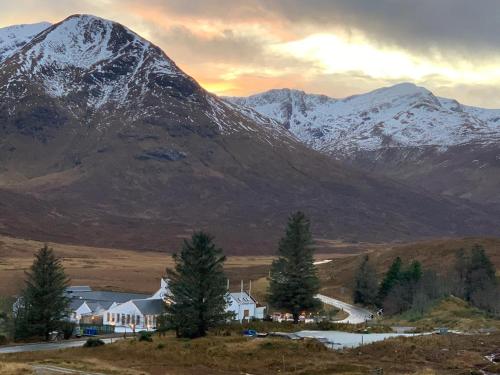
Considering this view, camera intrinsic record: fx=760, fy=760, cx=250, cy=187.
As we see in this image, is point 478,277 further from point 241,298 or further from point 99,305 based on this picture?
point 99,305

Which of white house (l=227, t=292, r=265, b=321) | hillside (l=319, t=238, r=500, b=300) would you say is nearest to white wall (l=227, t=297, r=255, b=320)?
white house (l=227, t=292, r=265, b=321)

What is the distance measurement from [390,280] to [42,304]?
182 feet

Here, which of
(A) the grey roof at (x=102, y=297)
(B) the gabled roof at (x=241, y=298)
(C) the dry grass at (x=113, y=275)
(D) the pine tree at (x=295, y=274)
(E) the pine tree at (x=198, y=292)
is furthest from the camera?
(C) the dry grass at (x=113, y=275)

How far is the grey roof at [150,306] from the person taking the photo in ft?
276

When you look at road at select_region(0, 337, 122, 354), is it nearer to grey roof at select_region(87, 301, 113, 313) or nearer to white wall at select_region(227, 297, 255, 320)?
grey roof at select_region(87, 301, 113, 313)

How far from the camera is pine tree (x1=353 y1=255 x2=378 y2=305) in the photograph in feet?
376

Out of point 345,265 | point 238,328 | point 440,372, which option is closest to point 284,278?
point 238,328

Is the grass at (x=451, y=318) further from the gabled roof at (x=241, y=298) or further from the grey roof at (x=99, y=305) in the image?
the grey roof at (x=99, y=305)

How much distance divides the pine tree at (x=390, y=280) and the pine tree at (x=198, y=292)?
156 ft

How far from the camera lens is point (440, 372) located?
140 feet

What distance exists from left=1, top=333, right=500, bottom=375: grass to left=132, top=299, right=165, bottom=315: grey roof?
81.5 feet

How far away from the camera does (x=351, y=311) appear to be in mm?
106750

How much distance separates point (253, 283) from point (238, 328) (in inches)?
3090

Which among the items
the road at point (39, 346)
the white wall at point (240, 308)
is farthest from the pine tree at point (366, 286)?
the road at point (39, 346)
